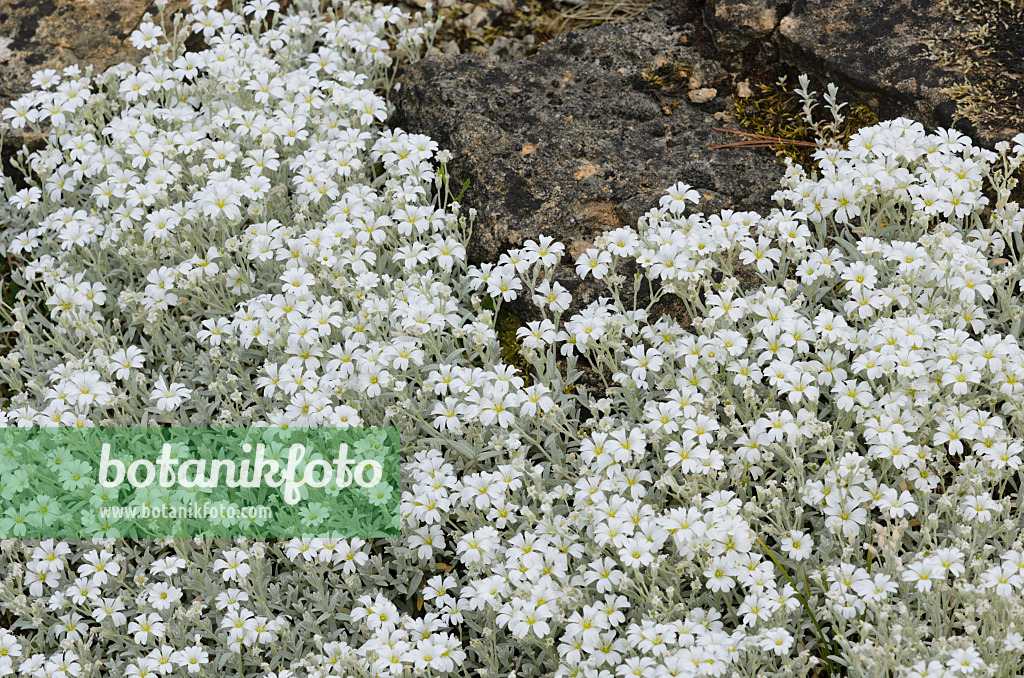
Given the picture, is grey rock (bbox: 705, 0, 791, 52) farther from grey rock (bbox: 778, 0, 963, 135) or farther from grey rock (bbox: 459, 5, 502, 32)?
grey rock (bbox: 459, 5, 502, 32)

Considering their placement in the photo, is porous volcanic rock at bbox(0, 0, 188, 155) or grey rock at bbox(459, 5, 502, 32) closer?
porous volcanic rock at bbox(0, 0, 188, 155)

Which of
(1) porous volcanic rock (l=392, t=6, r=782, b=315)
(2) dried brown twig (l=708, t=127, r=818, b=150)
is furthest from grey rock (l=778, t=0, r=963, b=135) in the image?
(1) porous volcanic rock (l=392, t=6, r=782, b=315)

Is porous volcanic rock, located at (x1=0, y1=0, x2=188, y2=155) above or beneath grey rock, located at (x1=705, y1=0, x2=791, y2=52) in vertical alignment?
beneath

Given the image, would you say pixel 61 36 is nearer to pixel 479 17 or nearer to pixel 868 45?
pixel 479 17

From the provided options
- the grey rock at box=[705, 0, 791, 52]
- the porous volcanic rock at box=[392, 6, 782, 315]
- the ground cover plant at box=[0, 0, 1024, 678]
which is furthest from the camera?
the grey rock at box=[705, 0, 791, 52]

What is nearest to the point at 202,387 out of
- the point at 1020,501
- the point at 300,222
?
the point at 300,222

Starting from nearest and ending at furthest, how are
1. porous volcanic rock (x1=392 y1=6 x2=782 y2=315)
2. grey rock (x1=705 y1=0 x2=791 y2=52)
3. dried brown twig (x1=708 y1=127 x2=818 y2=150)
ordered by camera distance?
1. porous volcanic rock (x1=392 y1=6 x2=782 y2=315)
2. dried brown twig (x1=708 y1=127 x2=818 y2=150)
3. grey rock (x1=705 y1=0 x2=791 y2=52)

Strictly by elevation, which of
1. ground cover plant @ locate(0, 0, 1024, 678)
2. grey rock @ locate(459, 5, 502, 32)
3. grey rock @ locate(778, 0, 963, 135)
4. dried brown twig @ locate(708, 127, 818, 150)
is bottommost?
ground cover plant @ locate(0, 0, 1024, 678)
